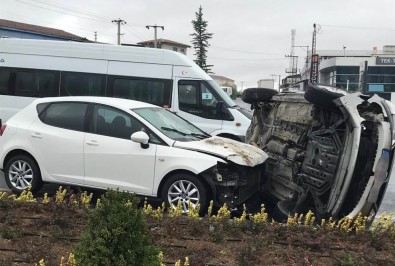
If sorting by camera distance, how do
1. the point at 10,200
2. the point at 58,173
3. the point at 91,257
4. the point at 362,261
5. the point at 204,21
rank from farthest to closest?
the point at 204,21, the point at 58,173, the point at 10,200, the point at 362,261, the point at 91,257

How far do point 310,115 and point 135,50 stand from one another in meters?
6.44

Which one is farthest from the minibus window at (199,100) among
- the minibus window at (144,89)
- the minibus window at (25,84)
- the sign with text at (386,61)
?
the sign with text at (386,61)

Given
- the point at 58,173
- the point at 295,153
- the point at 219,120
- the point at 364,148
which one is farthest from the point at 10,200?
the point at 219,120

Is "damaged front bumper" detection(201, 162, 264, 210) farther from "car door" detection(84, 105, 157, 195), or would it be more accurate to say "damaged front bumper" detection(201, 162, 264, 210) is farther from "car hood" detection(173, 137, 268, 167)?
"car door" detection(84, 105, 157, 195)

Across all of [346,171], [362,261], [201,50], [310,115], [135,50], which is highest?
[201,50]

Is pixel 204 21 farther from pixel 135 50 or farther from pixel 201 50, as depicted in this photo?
pixel 135 50

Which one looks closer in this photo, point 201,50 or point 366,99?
point 366,99

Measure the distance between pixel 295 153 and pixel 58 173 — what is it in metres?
3.44

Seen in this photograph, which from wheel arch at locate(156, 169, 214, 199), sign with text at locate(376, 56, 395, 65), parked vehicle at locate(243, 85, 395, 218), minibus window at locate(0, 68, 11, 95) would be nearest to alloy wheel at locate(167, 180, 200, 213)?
wheel arch at locate(156, 169, 214, 199)

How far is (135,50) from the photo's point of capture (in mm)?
11859

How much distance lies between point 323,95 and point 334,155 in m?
0.78

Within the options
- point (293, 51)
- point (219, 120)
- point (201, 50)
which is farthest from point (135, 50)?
point (293, 51)

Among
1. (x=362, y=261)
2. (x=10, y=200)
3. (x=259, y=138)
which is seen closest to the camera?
(x=362, y=261)

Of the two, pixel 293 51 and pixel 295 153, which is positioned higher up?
pixel 293 51
